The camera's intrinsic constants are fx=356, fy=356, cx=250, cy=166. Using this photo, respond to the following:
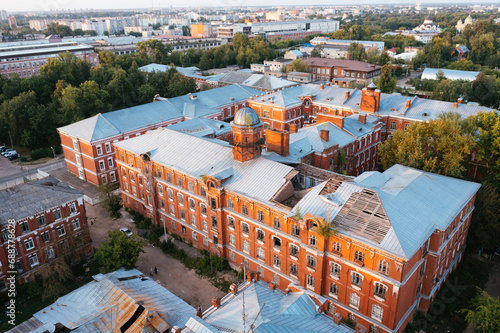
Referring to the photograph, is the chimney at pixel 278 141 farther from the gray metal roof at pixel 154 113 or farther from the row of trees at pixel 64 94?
the row of trees at pixel 64 94

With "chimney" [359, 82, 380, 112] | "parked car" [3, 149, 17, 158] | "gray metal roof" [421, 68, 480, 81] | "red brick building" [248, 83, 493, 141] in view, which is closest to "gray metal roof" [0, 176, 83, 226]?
"red brick building" [248, 83, 493, 141]

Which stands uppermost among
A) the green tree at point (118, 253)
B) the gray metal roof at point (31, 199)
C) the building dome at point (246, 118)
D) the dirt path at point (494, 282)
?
the building dome at point (246, 118)

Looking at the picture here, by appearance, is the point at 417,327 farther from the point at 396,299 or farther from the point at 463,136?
the point at 463,136

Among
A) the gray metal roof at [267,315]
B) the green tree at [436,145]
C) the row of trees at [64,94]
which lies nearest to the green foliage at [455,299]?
the green tree at [436,145]

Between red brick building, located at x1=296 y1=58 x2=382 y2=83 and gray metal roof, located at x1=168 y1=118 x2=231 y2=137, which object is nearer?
gray metal roof, located at x1=168 y1=118 x2=231 y2=137

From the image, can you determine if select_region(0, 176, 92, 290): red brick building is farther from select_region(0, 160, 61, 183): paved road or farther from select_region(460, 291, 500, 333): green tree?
select_region(460, 291, 500, 333): green tree
